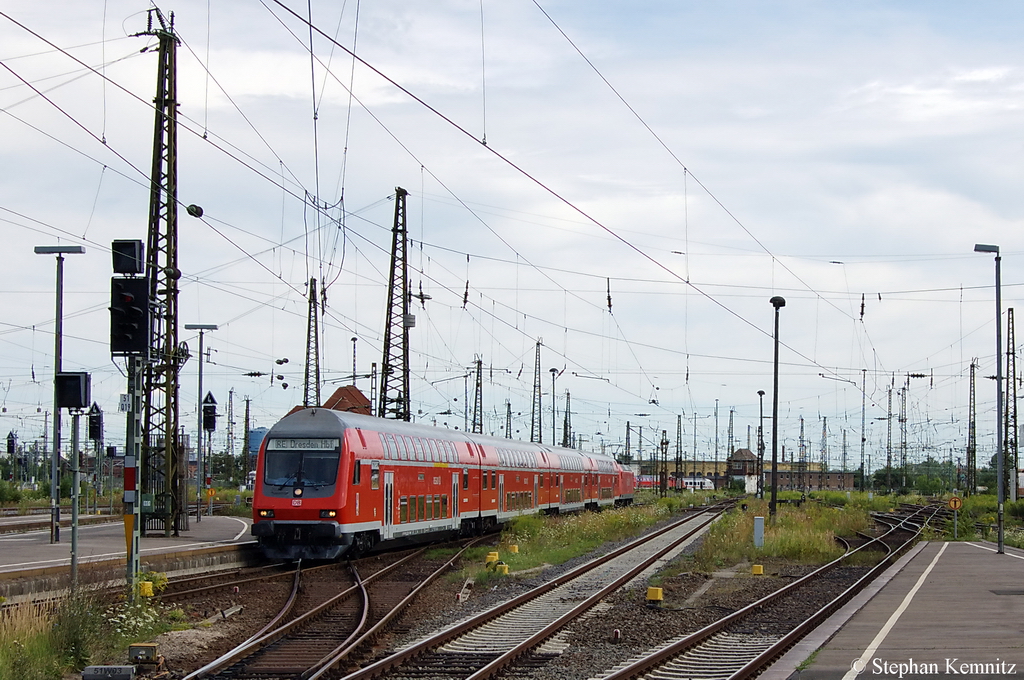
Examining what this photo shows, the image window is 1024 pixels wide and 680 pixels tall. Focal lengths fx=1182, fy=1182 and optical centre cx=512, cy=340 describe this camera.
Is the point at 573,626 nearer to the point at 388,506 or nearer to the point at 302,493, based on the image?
the point at 302,493

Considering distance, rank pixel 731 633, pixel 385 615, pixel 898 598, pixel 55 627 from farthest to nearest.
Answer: pixel 898 598 → pixel 385 615 → pixel 731 633 → pixel 55 627

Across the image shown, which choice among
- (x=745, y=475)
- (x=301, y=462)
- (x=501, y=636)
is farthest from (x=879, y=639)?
(x=745, y=475)

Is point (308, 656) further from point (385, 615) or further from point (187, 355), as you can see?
point (187, 355)

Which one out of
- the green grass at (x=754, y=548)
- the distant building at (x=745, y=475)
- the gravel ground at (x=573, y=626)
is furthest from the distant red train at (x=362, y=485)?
the distant building at (x=745, y=475)

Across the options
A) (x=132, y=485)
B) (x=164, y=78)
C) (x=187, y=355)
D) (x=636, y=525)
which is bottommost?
(x=636, y=525)

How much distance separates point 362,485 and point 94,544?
6534 millimetres

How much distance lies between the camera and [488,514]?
40.5m

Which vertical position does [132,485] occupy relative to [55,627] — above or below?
above

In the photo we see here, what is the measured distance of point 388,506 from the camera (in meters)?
29.7

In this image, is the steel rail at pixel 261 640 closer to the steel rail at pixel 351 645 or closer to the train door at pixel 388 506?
the steel rail at pixel 351 645

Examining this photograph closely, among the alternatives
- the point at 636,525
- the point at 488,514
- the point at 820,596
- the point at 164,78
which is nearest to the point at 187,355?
the point at 164,78

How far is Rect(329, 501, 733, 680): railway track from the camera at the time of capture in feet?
42.5

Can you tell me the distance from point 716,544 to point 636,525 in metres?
14.4

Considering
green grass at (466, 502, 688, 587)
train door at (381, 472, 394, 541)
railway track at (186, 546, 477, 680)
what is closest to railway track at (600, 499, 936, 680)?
railway track at (186, 546, 477, 680)
